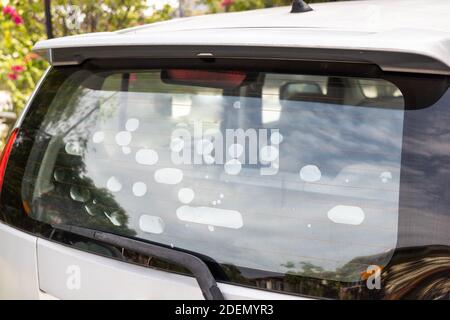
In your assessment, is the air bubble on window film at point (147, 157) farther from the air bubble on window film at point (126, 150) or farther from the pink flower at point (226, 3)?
the pink flower at point (226, 3)

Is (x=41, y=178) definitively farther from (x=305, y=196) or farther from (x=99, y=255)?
(x=305, y=196)

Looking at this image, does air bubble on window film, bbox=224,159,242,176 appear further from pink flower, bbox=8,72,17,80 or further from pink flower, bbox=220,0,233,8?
pink flower, bbox=220,0,233,8

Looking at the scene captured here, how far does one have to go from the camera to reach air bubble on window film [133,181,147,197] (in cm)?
172

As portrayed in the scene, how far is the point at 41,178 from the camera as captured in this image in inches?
74.9

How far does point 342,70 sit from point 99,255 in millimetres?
888

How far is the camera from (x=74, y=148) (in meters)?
1.88

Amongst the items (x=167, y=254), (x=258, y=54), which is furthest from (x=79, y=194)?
(x=258, y=54)

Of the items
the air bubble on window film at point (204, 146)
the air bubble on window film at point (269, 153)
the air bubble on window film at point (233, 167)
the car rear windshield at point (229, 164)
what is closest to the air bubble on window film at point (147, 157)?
the car rear windshield at point (229, 164)

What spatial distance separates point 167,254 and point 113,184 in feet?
1.24

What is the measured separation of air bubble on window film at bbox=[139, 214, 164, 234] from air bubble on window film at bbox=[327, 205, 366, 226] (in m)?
0.52

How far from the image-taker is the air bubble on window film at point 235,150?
162cm

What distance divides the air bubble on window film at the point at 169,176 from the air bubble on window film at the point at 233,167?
0.16m
